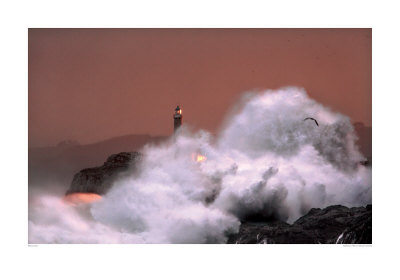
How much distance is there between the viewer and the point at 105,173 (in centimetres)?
1413

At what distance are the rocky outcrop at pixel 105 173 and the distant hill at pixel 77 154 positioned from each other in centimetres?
11

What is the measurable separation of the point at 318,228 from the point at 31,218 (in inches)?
202

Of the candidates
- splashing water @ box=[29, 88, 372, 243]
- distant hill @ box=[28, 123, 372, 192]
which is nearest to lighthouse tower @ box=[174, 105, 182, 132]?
splashing water @ box=[29, 88, 372, 243]

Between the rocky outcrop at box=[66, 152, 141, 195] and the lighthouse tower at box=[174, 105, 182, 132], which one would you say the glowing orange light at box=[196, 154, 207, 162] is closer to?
the lighthouse tower at box=[174, 105, 182, 132]

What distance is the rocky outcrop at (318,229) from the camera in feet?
44.1

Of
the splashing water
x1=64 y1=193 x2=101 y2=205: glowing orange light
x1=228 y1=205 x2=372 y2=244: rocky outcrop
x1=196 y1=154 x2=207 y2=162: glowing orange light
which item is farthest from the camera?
x1=196 y1=154 x2=207 y2=162: glowing orange light

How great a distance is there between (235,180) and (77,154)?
2936mm

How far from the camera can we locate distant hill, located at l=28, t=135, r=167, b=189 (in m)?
13.7

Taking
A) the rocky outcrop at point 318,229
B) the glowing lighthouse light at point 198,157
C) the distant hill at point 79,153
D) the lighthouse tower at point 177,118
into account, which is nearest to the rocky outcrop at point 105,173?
the distant hill at point 79,153

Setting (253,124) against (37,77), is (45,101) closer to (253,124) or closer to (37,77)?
(37,77)

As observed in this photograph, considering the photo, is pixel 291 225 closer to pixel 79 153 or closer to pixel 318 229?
pixel 318 229

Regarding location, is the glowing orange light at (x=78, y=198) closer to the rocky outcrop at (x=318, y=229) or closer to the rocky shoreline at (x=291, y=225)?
the rocky shoreline at (x=291, y=225)

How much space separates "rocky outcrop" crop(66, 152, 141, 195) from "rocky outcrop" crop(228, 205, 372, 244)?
2365mm

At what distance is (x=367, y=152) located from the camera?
45.1ft
